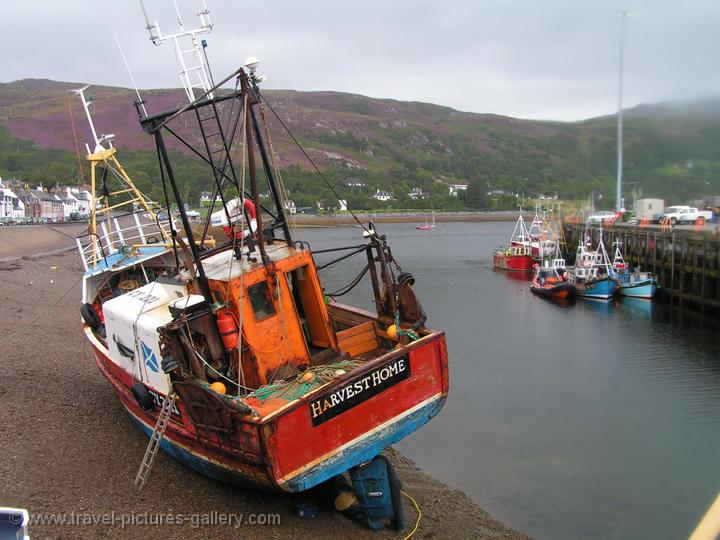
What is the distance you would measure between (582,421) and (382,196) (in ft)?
385

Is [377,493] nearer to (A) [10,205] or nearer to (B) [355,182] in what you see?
(A) [10,205]

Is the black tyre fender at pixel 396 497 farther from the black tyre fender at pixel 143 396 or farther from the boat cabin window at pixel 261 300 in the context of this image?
the black tyre fender at pixel 143 396

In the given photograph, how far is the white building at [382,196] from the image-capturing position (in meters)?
129

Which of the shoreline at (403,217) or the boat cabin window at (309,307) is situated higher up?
the boat cabin window at (309,307)

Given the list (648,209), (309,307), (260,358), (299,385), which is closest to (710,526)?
(299,385)

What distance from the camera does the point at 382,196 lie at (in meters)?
131

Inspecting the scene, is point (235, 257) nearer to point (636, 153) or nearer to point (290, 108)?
point (636, 153)

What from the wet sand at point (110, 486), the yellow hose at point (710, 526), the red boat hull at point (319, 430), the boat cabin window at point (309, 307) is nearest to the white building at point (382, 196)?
the wet sand at point (110, 486)

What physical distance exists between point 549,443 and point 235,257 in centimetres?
949

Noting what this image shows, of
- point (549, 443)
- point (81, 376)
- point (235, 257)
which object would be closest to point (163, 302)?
point (235, 257)

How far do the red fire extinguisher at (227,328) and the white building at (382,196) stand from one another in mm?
121774

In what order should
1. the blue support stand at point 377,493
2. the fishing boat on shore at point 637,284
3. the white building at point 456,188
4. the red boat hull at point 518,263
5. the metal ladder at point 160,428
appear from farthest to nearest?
the white building at point 456,188 → the red boat hull at point 518,263 → the fishing boat on shore at point 637,284 → the blue support stand at point 377,493 → the metal ladder at point 160,428

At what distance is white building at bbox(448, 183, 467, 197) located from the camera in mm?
130275

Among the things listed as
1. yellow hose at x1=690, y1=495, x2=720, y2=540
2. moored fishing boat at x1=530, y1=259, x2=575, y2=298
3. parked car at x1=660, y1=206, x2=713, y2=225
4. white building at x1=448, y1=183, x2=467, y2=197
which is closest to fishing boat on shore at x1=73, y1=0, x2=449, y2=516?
yellow hose at x1=690, y1=495, x2=720, y2=540
